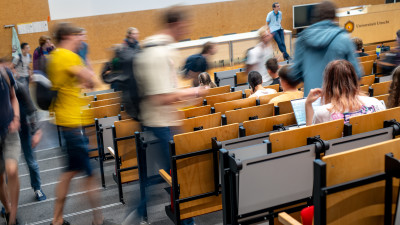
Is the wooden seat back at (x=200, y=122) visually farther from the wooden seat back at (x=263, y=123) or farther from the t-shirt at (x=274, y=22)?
the t-shirt at (x=274, y=22)

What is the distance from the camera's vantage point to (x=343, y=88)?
2.93m

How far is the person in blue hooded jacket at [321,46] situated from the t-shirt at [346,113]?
0.65m

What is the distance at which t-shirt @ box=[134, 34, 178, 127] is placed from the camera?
258 centimetres

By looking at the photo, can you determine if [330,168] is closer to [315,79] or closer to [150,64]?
[150,64]

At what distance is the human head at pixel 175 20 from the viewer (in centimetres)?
270

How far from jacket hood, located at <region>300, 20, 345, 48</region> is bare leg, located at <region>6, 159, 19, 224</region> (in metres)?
2.83

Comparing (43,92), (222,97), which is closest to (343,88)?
(222,97)

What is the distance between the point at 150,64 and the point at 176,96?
0.27m

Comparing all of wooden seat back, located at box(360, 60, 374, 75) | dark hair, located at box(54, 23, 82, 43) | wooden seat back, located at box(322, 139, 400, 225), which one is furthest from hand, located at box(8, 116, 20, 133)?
wooden seat back, located at box(360, 60, 374, 75)

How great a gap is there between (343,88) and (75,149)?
2.08 m

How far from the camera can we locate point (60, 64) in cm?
311

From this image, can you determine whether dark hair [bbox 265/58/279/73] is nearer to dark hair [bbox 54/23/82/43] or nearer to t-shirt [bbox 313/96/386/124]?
t-shirt [bbox 313/96/386/124]

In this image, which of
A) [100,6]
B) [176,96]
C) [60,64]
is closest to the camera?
[176,96]

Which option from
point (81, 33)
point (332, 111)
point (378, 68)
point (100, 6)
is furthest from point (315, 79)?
point (100, 6)
